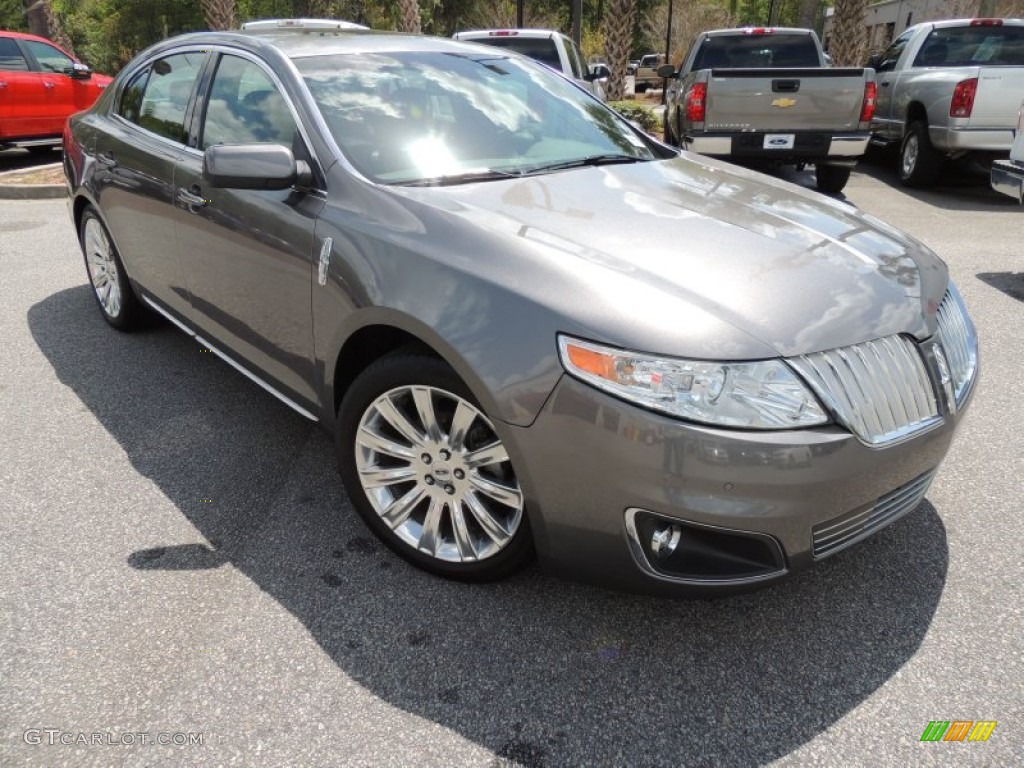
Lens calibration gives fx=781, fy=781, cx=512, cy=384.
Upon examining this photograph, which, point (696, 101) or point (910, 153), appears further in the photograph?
point (910, 153)

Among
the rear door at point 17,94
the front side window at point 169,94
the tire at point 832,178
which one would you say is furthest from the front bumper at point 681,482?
the rear door at point 17,94

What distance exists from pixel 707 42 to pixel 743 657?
9.44 meters

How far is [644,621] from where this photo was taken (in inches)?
95.8

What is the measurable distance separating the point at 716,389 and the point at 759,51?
9713mm

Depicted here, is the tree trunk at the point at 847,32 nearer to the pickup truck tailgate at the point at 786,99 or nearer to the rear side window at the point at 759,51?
the rear side window at the point at 759,51

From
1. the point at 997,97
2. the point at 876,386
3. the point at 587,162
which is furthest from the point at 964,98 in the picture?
the point at 876,386

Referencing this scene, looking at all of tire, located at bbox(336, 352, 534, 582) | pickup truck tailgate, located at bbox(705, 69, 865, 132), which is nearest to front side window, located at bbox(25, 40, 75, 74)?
pickup truck tailgate, located at bbox(705, 69, 865, 132)

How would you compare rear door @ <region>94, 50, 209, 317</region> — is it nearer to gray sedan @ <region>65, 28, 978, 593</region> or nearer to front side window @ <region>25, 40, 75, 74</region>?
gray sedan @ <region>65, 28, 978, 593</region>

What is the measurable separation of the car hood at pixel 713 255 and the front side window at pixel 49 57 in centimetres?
1117

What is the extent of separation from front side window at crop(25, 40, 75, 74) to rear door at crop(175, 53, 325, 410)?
9763 millimetres

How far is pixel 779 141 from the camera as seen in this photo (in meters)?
7.97

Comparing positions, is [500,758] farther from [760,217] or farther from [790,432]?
[760,217]

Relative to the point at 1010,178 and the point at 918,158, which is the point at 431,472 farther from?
the point at 918,158

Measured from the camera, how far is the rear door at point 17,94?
10.3 metres
